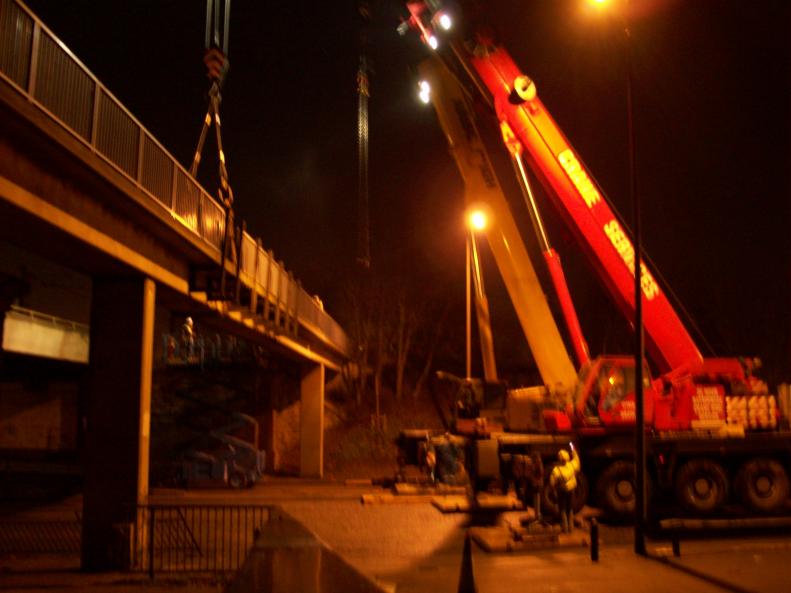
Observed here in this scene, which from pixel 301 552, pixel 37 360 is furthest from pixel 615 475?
pixel 37 360

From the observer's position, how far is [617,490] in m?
16.2

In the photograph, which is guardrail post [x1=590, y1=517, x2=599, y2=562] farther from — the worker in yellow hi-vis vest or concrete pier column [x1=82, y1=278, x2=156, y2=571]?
concrete pier column [x1=82, y1=278, x2=156, y2=571]

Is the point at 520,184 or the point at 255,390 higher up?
the point at 520,184

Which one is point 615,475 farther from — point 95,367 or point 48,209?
point 48,209

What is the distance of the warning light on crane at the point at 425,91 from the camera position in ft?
76.9

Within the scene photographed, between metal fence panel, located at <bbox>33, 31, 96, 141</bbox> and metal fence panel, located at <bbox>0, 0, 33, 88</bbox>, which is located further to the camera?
metal fence panel, located at <bbox>33, 31, 96, 141</bbox>

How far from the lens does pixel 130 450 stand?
1316cm

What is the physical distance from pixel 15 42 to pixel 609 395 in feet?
43.0

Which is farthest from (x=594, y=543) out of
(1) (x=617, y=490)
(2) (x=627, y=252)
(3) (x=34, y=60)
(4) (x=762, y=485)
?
(3) (x=34, y=60)

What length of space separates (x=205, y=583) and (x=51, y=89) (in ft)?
24.5

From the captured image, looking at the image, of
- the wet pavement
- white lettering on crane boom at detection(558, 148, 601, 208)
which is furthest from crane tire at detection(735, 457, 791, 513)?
white lettering on crane boom at detection(558, 148, 601, 208)

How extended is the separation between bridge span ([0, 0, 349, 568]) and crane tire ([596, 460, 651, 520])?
356 inches

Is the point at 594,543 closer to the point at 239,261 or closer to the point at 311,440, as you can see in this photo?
the point at 239,261

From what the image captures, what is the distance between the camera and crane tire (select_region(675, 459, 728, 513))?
1608 cm
